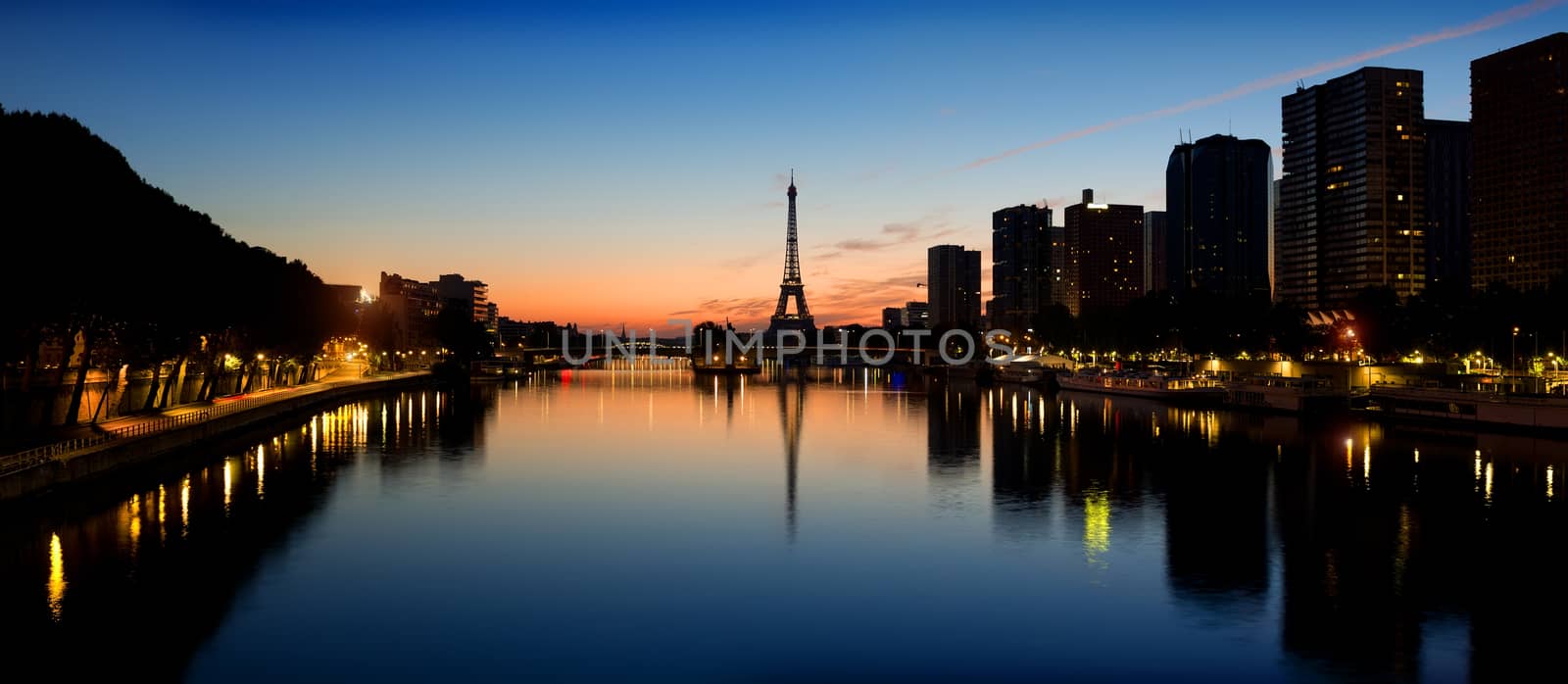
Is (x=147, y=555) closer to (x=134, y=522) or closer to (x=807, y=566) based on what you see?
(x=134, y=522)

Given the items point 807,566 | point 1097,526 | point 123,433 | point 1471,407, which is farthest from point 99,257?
point 1471,407

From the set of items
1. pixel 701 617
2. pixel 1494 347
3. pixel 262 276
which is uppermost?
pixel 262 276

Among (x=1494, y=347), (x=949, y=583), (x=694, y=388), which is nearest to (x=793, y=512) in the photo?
(x=949, y=583)

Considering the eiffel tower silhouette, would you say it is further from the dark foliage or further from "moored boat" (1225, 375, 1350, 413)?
"moored boat" (1225, 375, 1350, 413)

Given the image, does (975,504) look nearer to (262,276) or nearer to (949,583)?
(949,583)

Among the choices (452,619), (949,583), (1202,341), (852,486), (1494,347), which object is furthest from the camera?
(1202,341)

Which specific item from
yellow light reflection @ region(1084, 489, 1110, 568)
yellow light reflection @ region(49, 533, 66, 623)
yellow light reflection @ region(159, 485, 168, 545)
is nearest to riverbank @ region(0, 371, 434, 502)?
yellow light reflection @ region(159, 485, 168, 545)

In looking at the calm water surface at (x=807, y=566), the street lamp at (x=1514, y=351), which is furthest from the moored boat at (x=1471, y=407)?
the street lamp at (x=1514, y=351)
